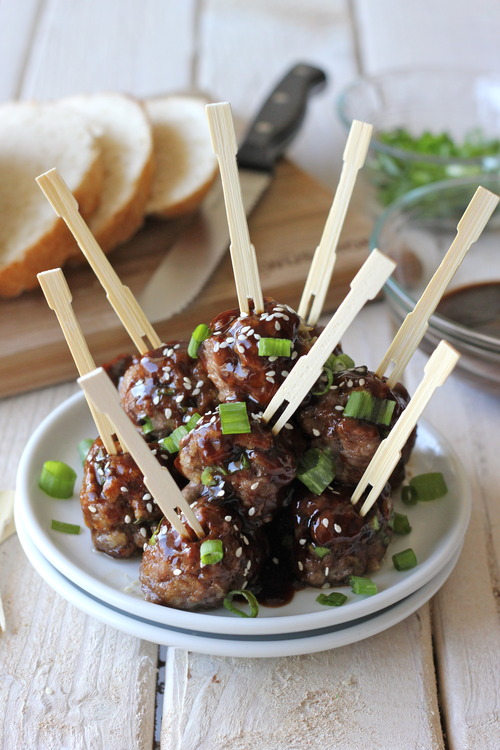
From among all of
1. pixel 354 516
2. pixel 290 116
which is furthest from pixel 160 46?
pixel 354 516

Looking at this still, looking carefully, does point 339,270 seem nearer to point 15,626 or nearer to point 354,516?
point 354,516

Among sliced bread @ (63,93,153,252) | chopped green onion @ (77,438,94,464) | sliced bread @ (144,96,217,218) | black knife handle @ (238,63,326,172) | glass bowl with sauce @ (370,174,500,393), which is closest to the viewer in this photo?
chopped green onion @ (77,438,94,464)

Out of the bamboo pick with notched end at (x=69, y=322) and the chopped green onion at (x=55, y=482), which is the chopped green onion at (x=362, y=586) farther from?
the chopped green onion at (x=55, y=482)

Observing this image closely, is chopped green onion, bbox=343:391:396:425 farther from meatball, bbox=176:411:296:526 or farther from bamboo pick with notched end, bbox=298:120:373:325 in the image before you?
bamboo pick with notched end, bbox=298:120:373:325

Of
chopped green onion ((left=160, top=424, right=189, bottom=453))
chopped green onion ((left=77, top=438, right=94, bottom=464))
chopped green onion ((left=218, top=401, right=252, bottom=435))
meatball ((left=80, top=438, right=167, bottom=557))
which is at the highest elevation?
chopped green onion ((left=218, top=401, right=252, bottom=435))

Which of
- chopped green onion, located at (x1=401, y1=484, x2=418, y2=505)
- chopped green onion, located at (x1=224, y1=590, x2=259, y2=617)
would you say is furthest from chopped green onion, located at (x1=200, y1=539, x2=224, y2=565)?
chopped green onion, located at (x1=401, y1=484, x2=418, y2=505)

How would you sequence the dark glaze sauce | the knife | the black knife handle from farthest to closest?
the black knife handle < the knife < the dark glaze sauce

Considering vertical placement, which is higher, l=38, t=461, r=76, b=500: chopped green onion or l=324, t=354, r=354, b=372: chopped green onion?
l=324, t=354, r=354, b=372: chopped green onion

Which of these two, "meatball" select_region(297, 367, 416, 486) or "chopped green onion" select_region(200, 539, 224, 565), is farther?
"meatball" select_region(297, 367, 416, 486)

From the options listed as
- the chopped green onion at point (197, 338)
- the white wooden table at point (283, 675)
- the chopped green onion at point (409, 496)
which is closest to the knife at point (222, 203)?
the white wooden table at point (283, 675)
